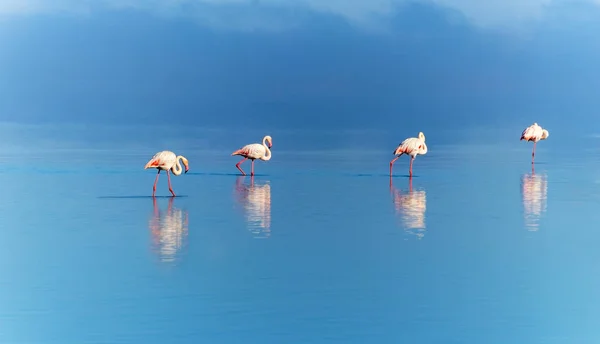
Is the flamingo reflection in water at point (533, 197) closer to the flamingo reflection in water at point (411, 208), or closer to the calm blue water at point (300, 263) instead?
the calm blue water at point (300, 263)

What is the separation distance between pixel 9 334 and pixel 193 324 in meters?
1.11

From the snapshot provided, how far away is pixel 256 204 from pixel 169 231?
109 inches

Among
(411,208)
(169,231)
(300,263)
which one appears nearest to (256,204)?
(411,208)

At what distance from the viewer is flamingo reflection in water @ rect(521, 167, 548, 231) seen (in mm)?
11594

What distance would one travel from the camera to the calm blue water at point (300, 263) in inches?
261

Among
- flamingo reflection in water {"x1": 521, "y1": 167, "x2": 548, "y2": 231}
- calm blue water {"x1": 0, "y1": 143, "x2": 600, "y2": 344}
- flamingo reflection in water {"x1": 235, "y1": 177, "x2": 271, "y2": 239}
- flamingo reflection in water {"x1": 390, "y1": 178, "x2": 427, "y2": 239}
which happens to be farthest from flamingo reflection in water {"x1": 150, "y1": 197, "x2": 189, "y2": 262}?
flamingo reflection in water {"x1": 521, "y1": 167, "x2": 548, "y2": 231}

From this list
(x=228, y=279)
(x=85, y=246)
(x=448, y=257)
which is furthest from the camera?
(x=85, y=246)

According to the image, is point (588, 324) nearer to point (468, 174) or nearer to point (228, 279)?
point (228, 279)

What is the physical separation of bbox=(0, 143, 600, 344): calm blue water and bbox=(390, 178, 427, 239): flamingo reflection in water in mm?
25

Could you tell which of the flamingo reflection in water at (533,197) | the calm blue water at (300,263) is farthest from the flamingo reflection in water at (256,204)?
the flamingo reflection in water at (533,197)

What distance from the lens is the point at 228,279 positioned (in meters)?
7.98

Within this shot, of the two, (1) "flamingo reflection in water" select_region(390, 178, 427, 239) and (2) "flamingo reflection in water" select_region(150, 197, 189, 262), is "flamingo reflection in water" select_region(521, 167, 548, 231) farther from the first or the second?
(2) "flamingo reflection in water" select_region(150, 197, 189, 262)

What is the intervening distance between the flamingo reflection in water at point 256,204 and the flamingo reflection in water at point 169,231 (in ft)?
2.30

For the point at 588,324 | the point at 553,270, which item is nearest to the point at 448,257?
the point at 553,270
